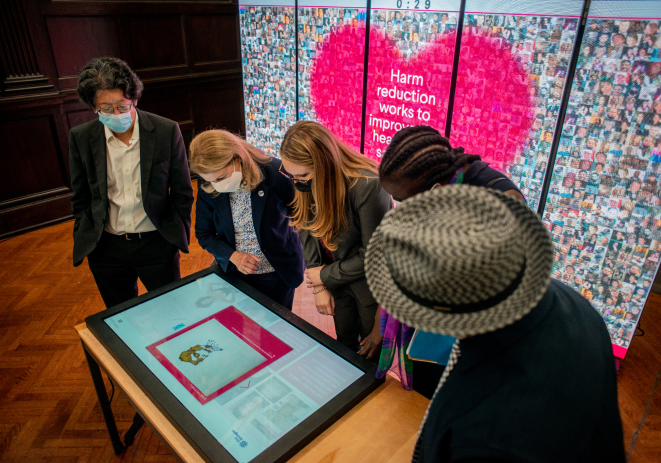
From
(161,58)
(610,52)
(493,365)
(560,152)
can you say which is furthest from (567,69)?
(161,58)

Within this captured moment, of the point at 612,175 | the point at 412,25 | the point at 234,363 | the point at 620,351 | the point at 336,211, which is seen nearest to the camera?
the point at 234,363

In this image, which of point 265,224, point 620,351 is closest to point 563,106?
point 620,351

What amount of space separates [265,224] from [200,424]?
1098 millimetres

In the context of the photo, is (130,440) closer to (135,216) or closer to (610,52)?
(135,216)

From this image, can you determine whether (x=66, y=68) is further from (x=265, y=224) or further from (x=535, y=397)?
(x=535, y=397)

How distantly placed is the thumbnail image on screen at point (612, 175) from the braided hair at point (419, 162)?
1716 millimetres

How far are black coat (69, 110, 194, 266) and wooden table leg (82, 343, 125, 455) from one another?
Result: 0.64 meters

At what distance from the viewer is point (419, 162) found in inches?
57.7

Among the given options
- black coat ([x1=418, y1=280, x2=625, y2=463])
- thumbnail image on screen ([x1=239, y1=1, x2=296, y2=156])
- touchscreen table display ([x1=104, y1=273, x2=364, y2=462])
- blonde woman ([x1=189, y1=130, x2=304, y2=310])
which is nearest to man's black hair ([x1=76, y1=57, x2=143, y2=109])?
blonde woman ([x1=189, y1=130, x2=304, y2=310])

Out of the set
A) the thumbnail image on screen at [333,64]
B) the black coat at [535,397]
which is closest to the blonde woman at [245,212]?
the black coat at [535,397]

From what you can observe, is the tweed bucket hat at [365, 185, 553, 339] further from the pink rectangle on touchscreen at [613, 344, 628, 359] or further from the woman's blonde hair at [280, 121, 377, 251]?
the pink rectangle on touchscreen at [613, 344, 628, 359]

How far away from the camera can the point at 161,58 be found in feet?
18.0

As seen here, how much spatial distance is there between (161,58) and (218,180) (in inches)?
169

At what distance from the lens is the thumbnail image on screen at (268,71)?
15.7 feet
